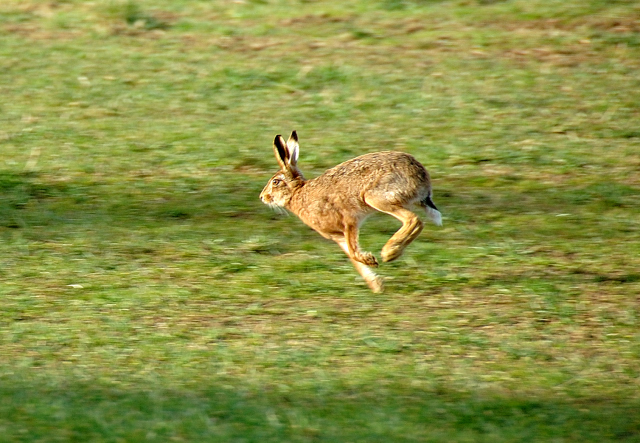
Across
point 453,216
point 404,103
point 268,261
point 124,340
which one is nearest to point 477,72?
point 404,103

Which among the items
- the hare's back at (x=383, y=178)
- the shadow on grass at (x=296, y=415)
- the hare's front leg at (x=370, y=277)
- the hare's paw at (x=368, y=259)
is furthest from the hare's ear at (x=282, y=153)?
the shadow on grass at (x=296, y=415)

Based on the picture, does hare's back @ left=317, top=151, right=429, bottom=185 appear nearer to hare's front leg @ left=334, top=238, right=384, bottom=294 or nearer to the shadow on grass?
hare's front leg @ left=334, top=238, right=384, bottom=294

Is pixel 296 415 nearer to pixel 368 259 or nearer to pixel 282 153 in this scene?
pixel 368 259

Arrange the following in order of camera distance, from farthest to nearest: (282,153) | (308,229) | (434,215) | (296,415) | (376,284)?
(308,229) < (282,153) < (434,215) < (376,284) < (296,415)

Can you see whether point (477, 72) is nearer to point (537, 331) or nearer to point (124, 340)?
point (537, 331)

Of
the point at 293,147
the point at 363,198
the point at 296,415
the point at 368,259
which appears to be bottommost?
the point at 296,415

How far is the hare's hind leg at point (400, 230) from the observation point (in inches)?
283

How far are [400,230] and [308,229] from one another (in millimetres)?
2031

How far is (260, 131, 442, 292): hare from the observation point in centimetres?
721

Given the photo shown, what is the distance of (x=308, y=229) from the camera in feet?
30.0

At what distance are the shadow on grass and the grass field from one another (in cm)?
2

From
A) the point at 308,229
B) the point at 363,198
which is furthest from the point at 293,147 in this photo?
the point at 308,229

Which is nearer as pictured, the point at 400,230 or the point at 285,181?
the point at 400,230

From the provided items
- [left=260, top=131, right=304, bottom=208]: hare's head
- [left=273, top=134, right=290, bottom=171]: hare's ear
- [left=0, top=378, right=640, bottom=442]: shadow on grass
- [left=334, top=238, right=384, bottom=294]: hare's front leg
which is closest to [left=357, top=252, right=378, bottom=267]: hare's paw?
[left=334, top=238, right=384, bottom=294]: hare's front leg
